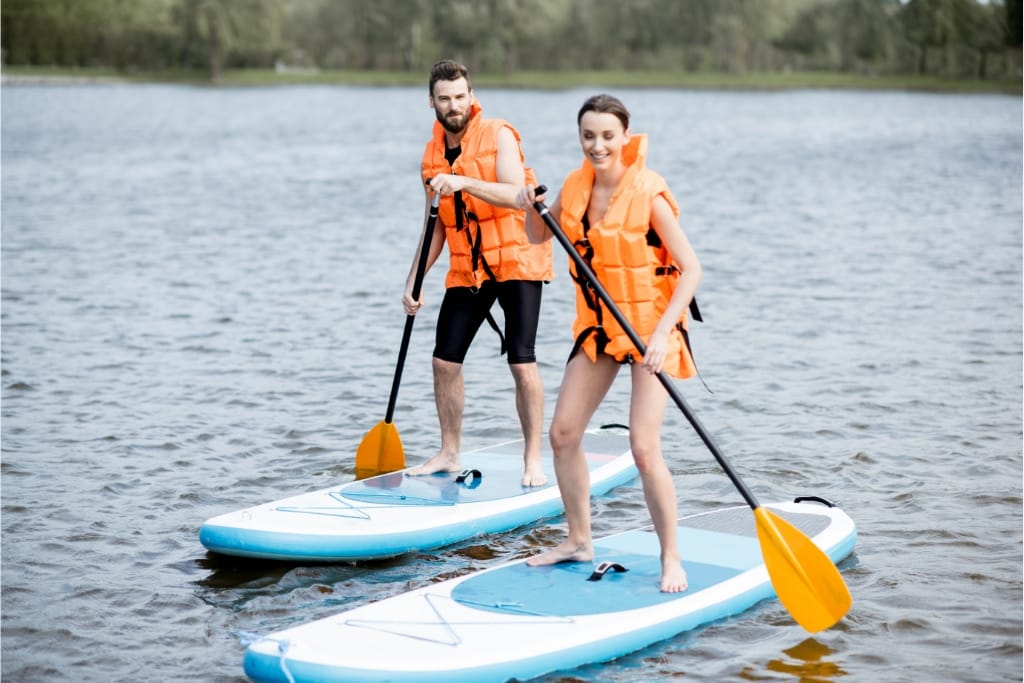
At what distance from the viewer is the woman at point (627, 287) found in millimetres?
5387

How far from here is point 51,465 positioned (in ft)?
28.3

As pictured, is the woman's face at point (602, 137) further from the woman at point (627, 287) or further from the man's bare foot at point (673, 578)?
the man's bare foot at point (673, 578)

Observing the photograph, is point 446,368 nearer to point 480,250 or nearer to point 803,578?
point 480,250

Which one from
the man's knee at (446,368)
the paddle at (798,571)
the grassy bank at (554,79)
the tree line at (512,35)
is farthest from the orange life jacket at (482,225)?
the tree line at (512,35)

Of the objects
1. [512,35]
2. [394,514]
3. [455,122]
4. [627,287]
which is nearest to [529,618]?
[627,287]

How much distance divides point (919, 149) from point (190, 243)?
24804 millimetres

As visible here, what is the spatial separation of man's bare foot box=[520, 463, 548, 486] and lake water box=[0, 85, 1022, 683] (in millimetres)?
241

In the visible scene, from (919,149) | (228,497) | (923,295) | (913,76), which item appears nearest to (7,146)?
(919,149)

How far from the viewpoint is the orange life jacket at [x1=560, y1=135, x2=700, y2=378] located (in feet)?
17.8

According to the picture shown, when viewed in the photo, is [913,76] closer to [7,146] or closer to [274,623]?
[7,146]

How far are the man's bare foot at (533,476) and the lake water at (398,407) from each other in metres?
0.24

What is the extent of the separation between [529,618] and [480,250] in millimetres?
2251

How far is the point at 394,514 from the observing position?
6.84 metres

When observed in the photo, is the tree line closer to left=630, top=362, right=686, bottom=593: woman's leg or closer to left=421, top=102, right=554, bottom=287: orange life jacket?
left=421, top=102, right=554, bottom=287: orange life jacket
